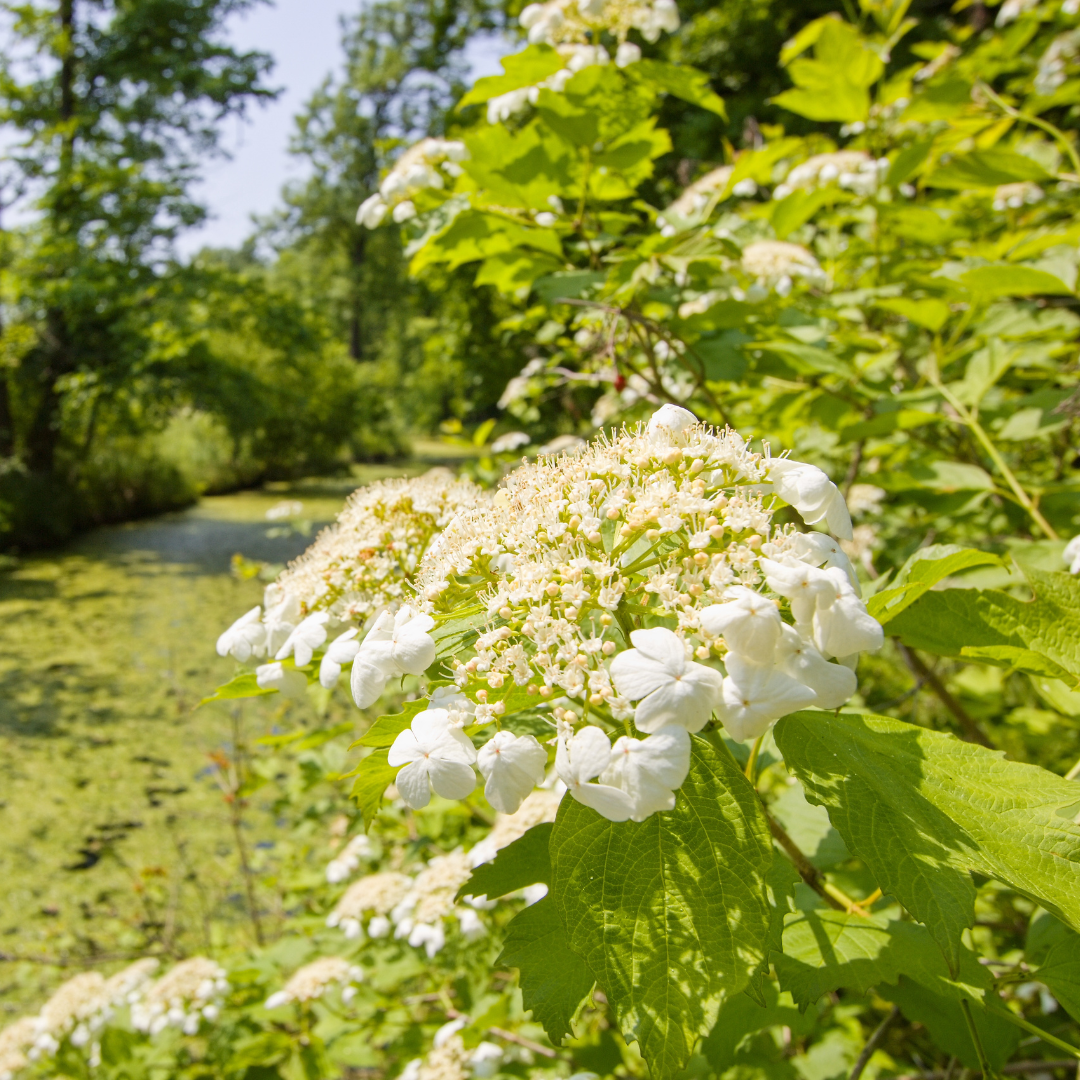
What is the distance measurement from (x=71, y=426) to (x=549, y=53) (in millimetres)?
17381

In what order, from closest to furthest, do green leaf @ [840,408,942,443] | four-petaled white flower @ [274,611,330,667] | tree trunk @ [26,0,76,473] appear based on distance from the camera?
1. four-petaled white flower @ [274,611,330,667]
2. green leaf @ [840,408,942,443]
3. tree trunk @ [26,0,76,473]

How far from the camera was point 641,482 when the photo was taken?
885 millimetres

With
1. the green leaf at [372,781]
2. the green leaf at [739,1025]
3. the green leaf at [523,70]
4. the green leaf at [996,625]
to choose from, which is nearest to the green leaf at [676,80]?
the green leaf at [523,70]

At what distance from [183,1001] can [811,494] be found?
9.50ft

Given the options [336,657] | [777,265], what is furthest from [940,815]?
[777,265]

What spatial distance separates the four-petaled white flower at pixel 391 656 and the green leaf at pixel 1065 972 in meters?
0.82

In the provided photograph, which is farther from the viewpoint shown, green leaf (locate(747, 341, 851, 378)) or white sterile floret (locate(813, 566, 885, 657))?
green leaf (locate(747, 341, 851, 378))

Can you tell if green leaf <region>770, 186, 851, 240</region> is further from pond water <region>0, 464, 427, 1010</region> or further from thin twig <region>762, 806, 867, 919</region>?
pond water <region>0, 464, 427, 1010</region>

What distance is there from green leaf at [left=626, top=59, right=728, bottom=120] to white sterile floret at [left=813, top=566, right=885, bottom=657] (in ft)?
4.32

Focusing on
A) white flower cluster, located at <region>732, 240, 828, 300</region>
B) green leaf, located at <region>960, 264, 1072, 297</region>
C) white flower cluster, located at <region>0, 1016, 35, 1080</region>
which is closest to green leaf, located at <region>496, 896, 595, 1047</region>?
green leaf, located at <region>960, 264, 1072, 297</region>

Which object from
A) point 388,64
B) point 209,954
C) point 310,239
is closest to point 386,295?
point 310,239

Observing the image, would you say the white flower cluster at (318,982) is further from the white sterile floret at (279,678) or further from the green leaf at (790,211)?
the green leaf at (790,211)

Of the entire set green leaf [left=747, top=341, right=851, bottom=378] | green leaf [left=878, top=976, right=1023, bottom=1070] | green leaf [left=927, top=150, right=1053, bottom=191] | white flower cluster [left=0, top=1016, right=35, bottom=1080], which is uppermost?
green leaf [left=927, top=150, right=1053, bottom=191]

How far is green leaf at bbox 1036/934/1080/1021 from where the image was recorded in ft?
2.83
